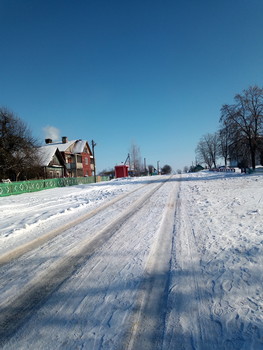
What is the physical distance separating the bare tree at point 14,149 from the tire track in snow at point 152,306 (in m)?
29.9

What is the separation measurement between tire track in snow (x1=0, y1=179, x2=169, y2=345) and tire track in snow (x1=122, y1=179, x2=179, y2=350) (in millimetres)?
1288

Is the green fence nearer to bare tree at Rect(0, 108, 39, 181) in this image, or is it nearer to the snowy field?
bare tree at Rect(0, 108, 39, 181)

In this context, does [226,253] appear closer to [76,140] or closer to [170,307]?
[170,307]

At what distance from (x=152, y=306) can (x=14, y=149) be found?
3227cm

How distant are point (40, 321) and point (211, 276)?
239 centimetres

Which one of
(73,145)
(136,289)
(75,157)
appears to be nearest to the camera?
(136,289)

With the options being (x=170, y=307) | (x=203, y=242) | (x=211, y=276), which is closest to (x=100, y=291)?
(x=170, y=307)

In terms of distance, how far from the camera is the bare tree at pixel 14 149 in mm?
27969

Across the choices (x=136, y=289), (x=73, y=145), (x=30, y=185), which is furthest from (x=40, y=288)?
(x=73, y=145)

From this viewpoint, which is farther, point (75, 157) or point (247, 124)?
point (75, 157)

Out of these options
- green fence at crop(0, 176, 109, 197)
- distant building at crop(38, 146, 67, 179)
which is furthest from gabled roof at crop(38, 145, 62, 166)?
green fence at crop(0, 176, 109, 197)

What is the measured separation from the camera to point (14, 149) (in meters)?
29.0

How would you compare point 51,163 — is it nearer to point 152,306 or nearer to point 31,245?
point 31,245

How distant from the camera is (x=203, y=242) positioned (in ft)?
14.3
